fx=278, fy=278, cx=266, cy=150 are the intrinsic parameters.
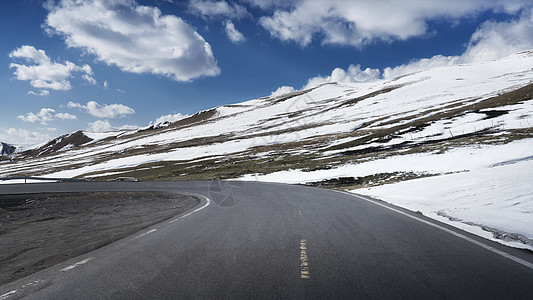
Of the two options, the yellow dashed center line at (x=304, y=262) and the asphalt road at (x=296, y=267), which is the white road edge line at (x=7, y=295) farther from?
the yellow dashed center line at (x=304, y=262)

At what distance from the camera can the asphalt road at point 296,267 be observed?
3.57m

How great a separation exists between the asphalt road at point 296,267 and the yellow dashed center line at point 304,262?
15mm

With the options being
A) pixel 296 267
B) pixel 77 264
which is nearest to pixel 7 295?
pixel 77 264

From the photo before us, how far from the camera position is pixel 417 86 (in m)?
134

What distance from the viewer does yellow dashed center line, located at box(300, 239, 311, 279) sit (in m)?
4.03

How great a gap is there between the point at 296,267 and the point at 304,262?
25cm

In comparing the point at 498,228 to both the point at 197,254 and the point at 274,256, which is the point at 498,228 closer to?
the point at 274,256

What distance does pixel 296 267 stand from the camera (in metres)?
4.37

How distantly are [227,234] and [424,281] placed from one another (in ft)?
14.3

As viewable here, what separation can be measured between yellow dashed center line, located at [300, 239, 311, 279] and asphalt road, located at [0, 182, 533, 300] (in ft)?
0.05

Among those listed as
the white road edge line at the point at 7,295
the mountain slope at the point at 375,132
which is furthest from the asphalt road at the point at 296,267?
the mountain slope at the point at 375,132

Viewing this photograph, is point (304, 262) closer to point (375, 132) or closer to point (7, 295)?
point (7, 295)

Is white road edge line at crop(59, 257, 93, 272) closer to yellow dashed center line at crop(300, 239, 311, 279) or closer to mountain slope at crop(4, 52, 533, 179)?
yellow dashed center line at crop(300, 239, 311, 279)

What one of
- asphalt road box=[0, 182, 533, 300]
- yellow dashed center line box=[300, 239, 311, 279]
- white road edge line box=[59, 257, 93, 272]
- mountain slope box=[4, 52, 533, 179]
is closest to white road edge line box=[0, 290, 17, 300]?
asphalt road box=[0, 182, 533, 300]
